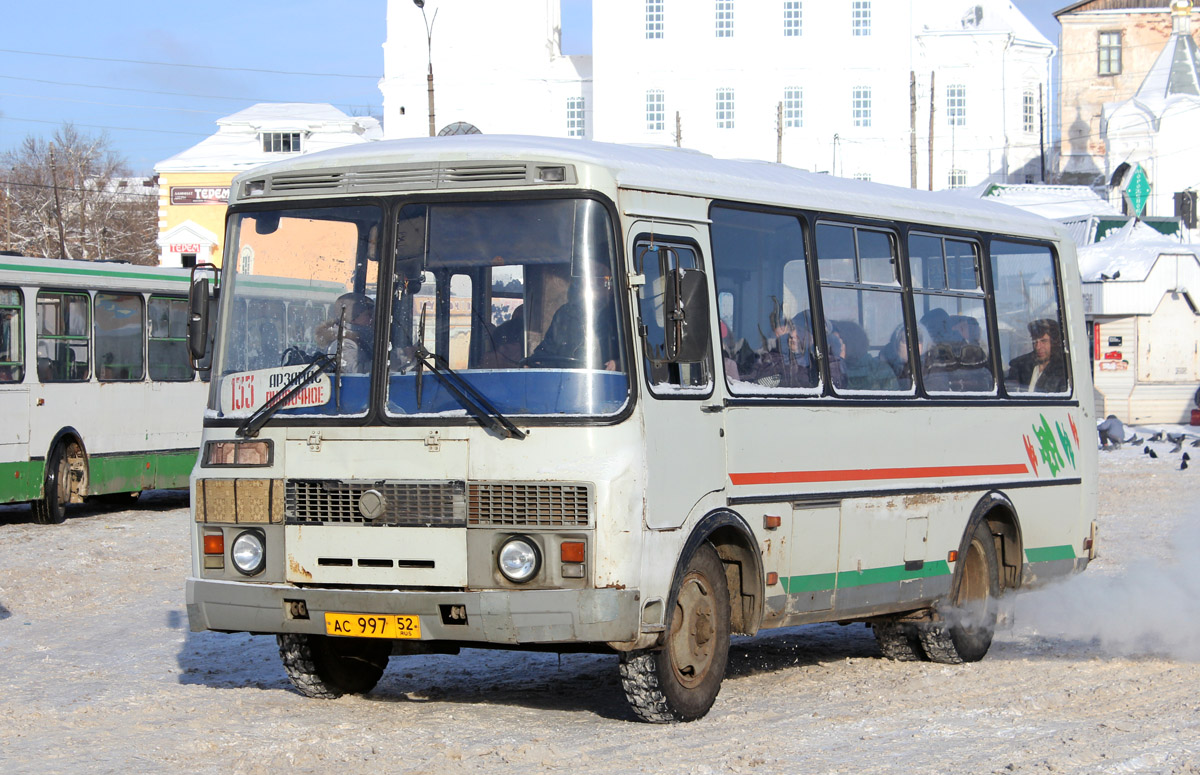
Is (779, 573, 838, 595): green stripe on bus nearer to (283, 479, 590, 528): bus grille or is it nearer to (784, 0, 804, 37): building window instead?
(283, 479, 590, 528): bus grille

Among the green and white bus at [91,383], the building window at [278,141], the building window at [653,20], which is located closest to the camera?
the green and white bus at [91,383]

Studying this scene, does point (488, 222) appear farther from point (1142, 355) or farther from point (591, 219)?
point (1142, 355)

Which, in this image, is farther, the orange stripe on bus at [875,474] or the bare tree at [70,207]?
the bare tree at [70,207]

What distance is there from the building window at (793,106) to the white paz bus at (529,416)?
69.3 meters

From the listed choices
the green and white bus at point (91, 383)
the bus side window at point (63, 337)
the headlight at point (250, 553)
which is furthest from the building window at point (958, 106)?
the headlight at point (250, 553)

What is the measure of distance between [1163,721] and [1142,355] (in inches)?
1394

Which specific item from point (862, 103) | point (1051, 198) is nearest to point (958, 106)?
point (862, 103)

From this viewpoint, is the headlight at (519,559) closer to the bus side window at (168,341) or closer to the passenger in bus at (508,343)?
the passenger in bus at (508,343)

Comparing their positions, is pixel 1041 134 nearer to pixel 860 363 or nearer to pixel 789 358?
pixel 860 363

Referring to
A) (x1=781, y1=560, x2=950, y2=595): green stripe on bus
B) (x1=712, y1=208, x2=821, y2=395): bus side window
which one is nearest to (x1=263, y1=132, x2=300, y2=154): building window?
(x1=781, y1=560, x2=950, y2=595): green stripe on bus

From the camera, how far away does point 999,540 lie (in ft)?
37.0

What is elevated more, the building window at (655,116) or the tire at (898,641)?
the building window at (655,116)

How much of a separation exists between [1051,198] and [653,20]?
2124cm

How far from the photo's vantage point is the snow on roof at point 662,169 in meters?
7.85
